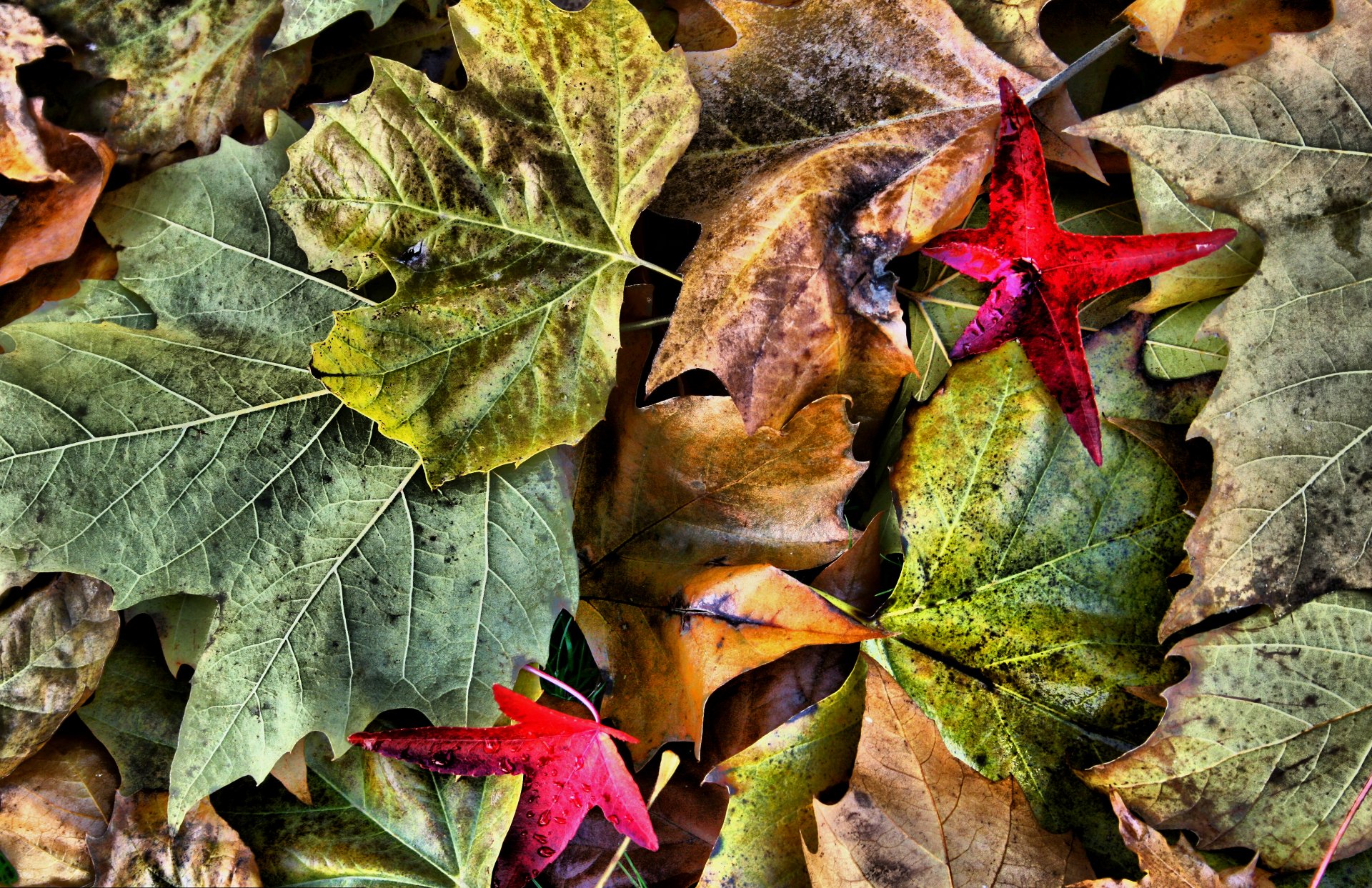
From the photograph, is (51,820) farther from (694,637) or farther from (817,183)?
(817,183)

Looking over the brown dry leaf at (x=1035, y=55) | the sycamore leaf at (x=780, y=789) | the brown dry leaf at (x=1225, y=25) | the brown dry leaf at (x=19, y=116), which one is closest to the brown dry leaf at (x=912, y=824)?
the sycamore leaf at (x=780, y=789)

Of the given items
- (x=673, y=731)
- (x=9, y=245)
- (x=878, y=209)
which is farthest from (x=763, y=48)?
(x=9, y=245)

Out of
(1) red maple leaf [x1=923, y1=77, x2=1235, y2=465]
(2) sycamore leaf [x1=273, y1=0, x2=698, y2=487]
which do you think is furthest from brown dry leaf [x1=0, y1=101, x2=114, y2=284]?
(1) red maple leaf [x1=923, y1=77, x2=1235, y2=465]

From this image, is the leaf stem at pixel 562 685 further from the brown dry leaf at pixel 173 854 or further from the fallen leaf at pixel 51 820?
the fallen leaf at pixel 51 820

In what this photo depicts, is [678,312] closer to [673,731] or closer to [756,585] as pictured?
[756,585]

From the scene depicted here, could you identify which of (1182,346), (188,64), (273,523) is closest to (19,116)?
(188,64)

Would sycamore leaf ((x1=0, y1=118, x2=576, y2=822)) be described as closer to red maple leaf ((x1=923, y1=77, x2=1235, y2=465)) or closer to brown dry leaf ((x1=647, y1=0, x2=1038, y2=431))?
brown dry leaf ((x1=647, y1=0, x2=1038, y2=431))
